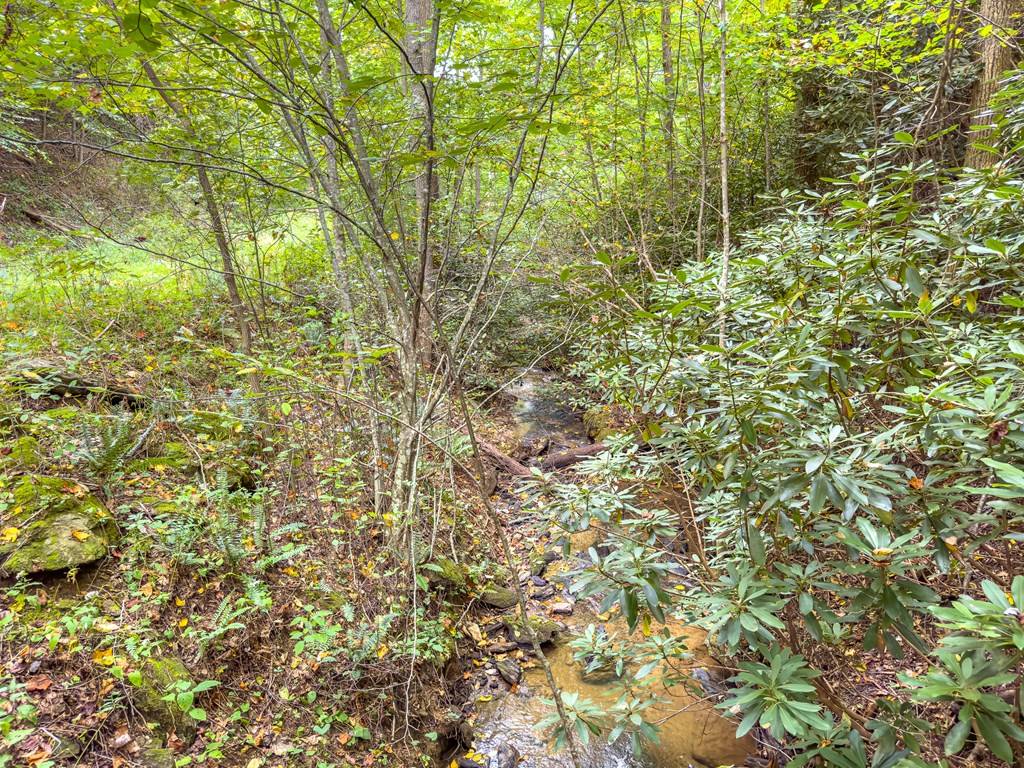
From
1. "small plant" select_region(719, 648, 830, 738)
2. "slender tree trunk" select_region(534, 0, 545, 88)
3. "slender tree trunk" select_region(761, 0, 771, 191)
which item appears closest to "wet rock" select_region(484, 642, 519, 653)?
"small plant" select_region(719, 648, 830, 738)

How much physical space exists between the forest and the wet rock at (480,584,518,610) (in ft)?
0.17

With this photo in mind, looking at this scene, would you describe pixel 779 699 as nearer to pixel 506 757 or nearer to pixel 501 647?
pixel 506 757

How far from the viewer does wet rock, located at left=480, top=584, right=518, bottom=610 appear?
13.9 feet

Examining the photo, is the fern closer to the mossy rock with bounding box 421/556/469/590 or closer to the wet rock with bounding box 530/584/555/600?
the mossy rock with bounding box 421/556/469/590

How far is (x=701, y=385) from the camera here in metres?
2.06

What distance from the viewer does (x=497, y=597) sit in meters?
4.31

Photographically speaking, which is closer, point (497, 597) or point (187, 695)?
point (187, 695)

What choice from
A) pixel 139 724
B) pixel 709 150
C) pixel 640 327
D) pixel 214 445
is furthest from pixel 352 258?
pixel 709 150

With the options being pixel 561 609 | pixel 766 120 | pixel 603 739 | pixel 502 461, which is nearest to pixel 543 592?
pixel 561 609

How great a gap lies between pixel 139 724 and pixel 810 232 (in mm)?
4179

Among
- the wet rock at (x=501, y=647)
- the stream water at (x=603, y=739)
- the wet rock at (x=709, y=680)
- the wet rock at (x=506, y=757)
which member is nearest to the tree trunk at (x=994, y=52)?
the wet rock at (x=709, y=680)

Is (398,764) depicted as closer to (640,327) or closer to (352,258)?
(640,327)

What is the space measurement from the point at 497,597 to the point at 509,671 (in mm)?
705

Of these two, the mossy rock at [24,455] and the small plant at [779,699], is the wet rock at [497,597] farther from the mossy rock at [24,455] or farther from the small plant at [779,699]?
the mossy rock at [24,455]
